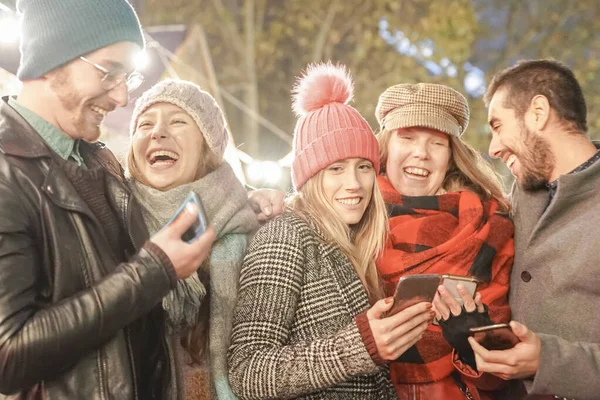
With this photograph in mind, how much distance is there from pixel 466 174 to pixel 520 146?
0.35m

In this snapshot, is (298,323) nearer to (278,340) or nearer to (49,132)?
(278,340)

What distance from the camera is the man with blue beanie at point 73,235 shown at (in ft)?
5.98

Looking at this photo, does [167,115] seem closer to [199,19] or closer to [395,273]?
[395,273]

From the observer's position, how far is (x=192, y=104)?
2805mm

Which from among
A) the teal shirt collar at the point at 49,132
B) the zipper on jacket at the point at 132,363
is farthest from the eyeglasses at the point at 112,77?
the zipper on jacket at the point at 132,363

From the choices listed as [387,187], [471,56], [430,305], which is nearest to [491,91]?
[387,187]

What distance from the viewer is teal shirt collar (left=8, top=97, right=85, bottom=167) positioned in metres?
2.10

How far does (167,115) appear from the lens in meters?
2.77

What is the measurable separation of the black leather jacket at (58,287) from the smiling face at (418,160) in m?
1.75

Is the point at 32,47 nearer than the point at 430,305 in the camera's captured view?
Yes

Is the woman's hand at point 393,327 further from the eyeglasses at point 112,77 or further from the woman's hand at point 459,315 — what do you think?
the eyeglasses at point 112,77

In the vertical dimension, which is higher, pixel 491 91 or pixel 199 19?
pixel 199 19

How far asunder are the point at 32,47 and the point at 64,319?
908mm

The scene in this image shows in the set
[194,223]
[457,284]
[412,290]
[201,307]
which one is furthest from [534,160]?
[194,223]
